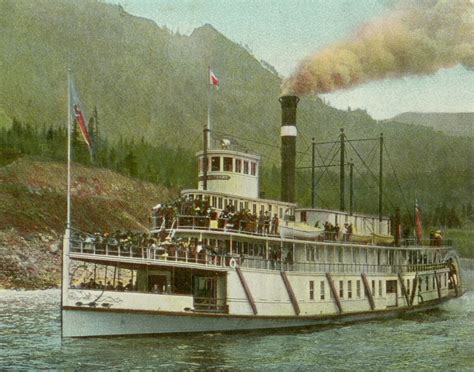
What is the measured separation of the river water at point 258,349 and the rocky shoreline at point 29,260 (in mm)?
30619

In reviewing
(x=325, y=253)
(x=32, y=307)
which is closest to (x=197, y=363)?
(x=325, y=253)

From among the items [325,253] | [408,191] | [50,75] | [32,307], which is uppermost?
[50,75]

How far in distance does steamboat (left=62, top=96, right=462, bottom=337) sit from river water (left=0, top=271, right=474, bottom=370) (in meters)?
0.74

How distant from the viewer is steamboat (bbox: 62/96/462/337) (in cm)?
2394

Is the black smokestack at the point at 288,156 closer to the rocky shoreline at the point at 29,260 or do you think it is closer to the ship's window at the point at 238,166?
the ship's window at the point at 238,166

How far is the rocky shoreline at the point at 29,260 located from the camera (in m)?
61.2

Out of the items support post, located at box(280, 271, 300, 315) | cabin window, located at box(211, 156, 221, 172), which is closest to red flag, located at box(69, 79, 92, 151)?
cabin window, located at box(211, 156, 221, 172)

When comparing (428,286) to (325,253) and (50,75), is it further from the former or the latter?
(50,75)

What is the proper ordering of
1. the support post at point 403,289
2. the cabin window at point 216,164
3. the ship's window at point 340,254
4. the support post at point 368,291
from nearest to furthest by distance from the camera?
the cabin window at point 216,164
the ship's window at point 340,254
the support post at point 368,291
the support post at point 403,289

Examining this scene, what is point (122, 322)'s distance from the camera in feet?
78.1

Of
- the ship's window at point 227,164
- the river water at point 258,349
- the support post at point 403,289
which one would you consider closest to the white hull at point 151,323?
the river water at point 258,349

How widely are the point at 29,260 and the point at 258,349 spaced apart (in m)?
49.7

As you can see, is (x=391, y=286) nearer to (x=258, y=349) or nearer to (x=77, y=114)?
(x=258, y=349)

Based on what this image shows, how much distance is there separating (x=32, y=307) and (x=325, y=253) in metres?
19.5
